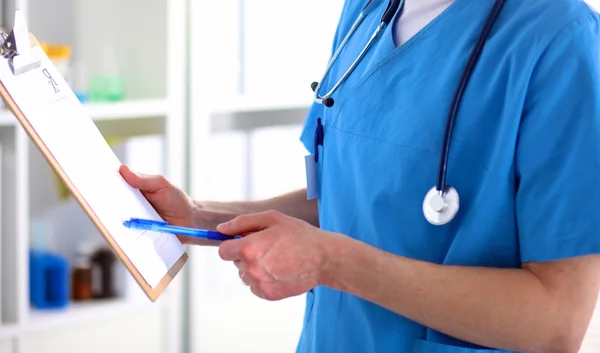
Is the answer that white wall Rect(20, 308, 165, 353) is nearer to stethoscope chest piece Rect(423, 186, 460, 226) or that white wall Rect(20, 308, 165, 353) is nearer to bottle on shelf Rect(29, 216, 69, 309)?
bottle on shelf Rect(29, 216, 69, 309)

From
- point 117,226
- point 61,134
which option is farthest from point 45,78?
point 117,226

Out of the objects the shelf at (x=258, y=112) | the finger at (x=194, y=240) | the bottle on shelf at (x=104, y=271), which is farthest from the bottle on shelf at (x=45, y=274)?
the finger at (x=194, y=240)

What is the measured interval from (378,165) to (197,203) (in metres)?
0.34

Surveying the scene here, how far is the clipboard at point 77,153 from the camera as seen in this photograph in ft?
3.23

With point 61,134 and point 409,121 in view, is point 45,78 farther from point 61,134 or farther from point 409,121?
point 409,121

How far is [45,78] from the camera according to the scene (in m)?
1.04

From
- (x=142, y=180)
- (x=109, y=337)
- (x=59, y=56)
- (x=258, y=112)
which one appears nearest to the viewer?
(x=142, y=180)

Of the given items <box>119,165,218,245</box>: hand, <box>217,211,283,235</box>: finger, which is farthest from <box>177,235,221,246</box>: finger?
<box>217,211,283,235</box>: finger

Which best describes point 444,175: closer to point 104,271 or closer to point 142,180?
point 142,180

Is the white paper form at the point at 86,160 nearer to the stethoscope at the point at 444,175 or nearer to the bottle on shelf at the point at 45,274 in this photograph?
the stethoscope at the point at 444,175

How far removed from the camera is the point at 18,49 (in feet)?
3.26

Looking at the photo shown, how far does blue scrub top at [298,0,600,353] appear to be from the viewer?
3.14 feet

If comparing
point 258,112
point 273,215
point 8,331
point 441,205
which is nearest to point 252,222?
point 273,215

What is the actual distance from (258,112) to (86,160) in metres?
1.67
